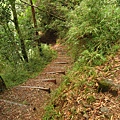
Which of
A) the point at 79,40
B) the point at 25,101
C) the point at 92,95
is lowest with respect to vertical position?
the point at 25,101

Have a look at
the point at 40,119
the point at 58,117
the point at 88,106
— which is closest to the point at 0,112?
the point at 40,119

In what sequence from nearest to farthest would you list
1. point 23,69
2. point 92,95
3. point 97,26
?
point 92,95, point 97,26, point 23,69

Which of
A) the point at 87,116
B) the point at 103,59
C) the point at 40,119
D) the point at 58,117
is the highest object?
the point at 103,59

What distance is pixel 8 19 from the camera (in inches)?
303

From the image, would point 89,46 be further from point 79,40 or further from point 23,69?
point 23,69

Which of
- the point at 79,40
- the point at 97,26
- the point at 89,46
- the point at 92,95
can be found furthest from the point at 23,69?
the point at 92,95

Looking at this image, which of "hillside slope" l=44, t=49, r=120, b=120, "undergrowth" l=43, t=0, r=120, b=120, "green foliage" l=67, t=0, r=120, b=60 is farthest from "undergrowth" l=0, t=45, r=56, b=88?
"hillside slope" l=44, t=49, r=120, b=120

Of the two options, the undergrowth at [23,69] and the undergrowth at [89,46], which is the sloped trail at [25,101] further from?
the undergrowth at [23,69]

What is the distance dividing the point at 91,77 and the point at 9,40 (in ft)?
17.1

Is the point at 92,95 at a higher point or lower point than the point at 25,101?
higher

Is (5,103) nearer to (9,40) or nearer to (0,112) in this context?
(0,112)

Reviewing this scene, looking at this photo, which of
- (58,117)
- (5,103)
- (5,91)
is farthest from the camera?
(5,91)

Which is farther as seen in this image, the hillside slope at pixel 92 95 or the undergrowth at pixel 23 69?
the undergrowth at pixel 23 69

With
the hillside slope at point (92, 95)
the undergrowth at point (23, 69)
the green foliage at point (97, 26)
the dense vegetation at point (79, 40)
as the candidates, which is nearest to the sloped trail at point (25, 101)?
the dense vegetation at point (79, 40)
